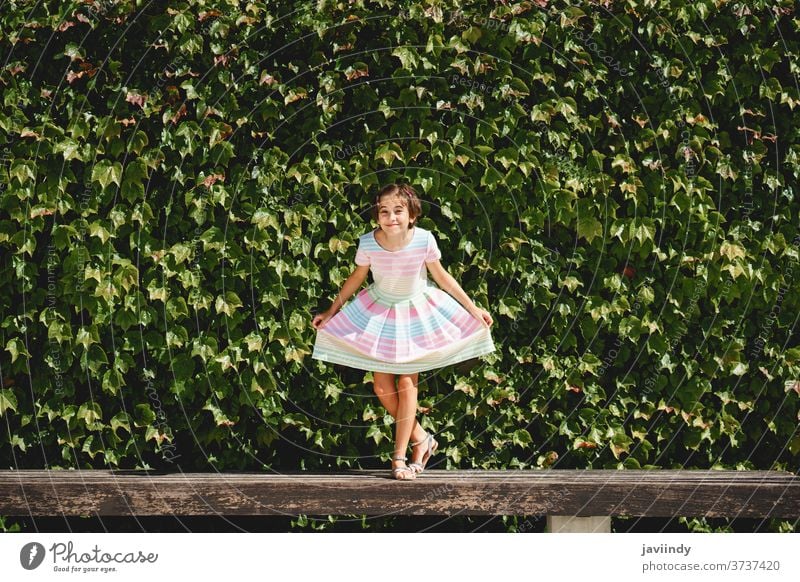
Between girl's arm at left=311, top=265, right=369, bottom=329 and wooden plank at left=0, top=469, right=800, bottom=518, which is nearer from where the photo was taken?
wooden plank at left=0, top=469, right=800, bottom=518

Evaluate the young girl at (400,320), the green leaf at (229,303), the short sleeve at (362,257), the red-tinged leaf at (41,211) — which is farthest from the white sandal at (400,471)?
the red-tinged leaf at (41,211)

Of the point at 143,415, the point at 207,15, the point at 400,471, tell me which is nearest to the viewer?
the point at 400,471

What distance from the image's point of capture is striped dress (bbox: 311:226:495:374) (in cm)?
457

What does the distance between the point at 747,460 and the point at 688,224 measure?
1400mm

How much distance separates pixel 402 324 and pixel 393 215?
1.74 feet

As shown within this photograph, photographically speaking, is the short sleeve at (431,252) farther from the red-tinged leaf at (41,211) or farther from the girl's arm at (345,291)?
the red-tinged leaf at (41,211)

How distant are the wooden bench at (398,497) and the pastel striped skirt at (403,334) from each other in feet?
1.93

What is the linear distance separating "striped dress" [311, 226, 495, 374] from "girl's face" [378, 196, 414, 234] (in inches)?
4.1

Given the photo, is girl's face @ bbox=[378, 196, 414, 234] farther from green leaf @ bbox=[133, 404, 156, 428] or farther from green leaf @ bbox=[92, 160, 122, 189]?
green leaf @ bbox=[133, 404, 156, 428]

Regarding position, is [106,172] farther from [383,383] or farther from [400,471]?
[400,471]

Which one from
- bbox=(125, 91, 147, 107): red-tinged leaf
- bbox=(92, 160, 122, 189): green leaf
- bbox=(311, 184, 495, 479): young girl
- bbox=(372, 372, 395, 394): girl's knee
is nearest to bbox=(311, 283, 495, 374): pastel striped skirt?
bbox=(311, 184, 495, 479): young girl

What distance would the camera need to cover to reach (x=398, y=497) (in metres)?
4.54

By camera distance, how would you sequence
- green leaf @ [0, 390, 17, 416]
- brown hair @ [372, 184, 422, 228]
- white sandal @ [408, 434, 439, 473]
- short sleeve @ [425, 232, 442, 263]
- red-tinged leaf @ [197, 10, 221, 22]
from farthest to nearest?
1. green leaf @ [0, 390, 17, 416]
2. red-tinged leaf @ [197, 10, 221, 22]
3. white sandal @ [408, 434, 439, 473]
4. short sleeve @ [425, 232, 442, 263]
5. brown hair @ [372, 184, 422, 228]

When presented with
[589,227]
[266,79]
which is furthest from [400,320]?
[266,79]
